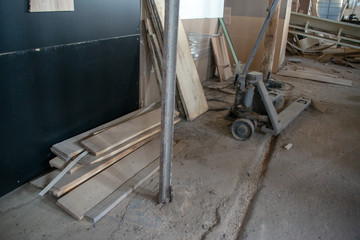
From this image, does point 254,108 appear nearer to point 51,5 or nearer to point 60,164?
point 60,164

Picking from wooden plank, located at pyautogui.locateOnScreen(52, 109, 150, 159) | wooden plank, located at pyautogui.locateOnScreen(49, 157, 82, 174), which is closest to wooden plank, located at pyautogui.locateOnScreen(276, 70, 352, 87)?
wooden plank, located at pyautogui.locateOnScreen(52, 109, 150, 159)

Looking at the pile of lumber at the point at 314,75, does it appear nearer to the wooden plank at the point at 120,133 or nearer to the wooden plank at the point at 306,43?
the wooden plank at the point at 306,43

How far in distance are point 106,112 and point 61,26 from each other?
1051mm

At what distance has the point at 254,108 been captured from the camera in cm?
376

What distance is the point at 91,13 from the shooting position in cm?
273

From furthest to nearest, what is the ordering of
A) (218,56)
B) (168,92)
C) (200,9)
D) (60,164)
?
(218,56) → (200,9) → (60,164) → (168,92)

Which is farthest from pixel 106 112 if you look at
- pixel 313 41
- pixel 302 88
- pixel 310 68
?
pixel 313 41

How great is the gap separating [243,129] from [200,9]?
2.43m

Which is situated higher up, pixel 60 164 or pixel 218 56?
pixel 218 56

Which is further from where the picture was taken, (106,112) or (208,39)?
(208,39)

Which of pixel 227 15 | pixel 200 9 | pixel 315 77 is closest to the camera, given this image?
pixel 200 9

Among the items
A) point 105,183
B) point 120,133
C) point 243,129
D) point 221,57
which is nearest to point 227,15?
point 221,57

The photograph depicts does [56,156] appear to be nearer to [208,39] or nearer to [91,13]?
[91,13]

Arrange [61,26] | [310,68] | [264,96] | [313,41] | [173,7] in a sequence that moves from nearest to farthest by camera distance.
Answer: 1. [173,7]
2. [61,26]
3. [264,96]
4. [310,68]
5. [313,41]
